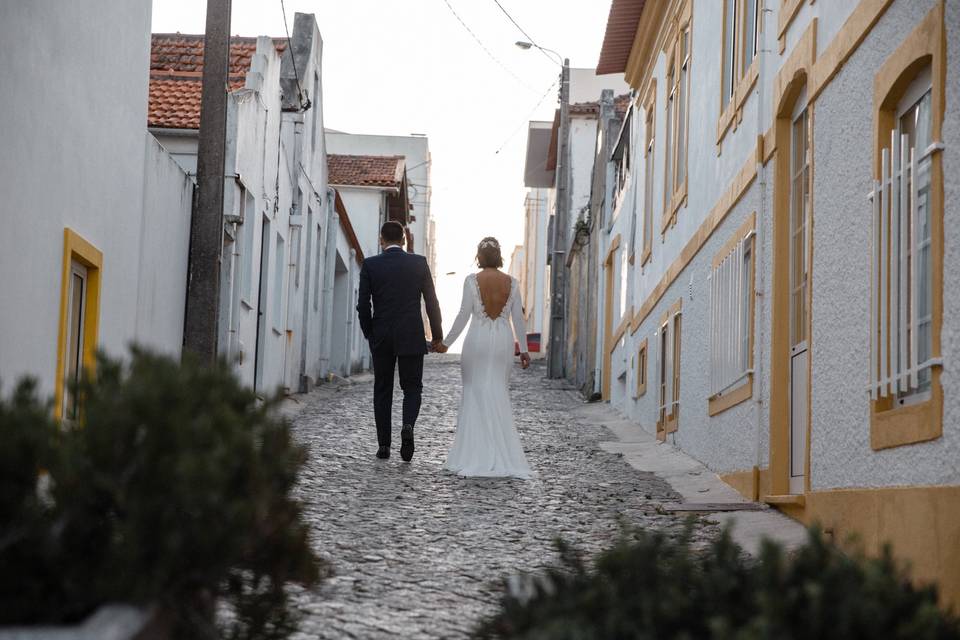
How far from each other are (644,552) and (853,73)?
188 inches

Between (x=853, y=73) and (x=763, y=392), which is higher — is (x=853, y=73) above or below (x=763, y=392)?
above

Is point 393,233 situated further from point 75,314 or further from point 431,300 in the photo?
point 75,314

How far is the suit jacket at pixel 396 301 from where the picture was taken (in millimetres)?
11453

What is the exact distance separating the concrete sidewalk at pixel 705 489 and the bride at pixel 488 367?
4.52ft

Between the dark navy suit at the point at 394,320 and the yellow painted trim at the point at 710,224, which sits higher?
the yellow painted trim at the point at 710,224

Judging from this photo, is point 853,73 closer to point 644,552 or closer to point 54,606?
point 644,552

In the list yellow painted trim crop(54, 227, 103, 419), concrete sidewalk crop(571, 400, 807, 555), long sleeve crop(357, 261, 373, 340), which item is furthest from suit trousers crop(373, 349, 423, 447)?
yellow painted trim crop(54, 227, 103, 419)

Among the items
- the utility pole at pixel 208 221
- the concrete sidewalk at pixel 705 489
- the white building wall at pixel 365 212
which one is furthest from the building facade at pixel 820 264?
the white building wall at pixel 365 212

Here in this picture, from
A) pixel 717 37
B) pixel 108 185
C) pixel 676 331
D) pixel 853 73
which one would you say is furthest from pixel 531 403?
pixel 853 73

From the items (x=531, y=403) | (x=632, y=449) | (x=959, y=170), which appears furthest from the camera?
(x=531, y=403)

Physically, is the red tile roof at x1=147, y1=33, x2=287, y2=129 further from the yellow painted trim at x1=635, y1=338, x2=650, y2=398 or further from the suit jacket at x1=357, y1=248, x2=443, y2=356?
the yellow painted trim at x1=635, y1=338, x2=650, y2=398

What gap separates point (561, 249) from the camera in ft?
105

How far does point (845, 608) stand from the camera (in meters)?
2.85

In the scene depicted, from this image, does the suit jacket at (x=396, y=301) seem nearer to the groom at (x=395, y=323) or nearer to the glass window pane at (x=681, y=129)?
the groom at (x=395, y=323)
